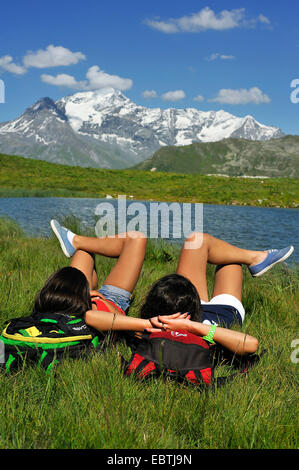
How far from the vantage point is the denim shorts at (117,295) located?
118 inches

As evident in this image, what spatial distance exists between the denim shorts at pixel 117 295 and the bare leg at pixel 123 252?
4cm

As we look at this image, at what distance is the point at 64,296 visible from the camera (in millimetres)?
2275

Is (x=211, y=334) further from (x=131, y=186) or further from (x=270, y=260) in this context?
(x=131, y=186)

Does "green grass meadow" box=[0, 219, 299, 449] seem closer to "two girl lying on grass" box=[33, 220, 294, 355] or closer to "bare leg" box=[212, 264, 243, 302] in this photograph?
"two girl lying on grass" box=[33, 220, 294, 355]

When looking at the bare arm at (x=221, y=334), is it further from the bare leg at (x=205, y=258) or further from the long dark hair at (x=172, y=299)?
the bare leg at (x=205, y=258)

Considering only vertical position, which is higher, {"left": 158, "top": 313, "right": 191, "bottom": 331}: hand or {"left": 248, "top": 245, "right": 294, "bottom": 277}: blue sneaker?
{"left": 248, "top": 245, "right": 294, "bottom": 277}: blue sneaker

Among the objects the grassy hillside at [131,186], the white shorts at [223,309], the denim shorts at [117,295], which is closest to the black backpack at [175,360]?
the white shorts at [223,309]

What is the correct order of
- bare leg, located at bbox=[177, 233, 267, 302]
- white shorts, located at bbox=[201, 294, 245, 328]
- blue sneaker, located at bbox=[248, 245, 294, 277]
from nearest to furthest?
white shorts, located at bbox=[201, 294, 245, 328] → bare leg, located at bbox=[177, 233, 267, 302] → blue sneaker, located at bbox=[248, 245, 294, 277]

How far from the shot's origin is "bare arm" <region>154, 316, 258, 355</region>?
214 centimetres

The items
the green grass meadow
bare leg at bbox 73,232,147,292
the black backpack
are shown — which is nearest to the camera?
the green grass meadow

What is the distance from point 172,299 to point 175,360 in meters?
0.46

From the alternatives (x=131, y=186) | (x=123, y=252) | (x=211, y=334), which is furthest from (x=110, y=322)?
(x=131, y=186)

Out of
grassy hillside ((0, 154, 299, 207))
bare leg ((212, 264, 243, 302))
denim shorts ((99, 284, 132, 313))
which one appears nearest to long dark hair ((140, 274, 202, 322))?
denim shorts ((99, 284, 132, 313))

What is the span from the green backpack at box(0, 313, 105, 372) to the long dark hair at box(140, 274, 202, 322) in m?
0.43
